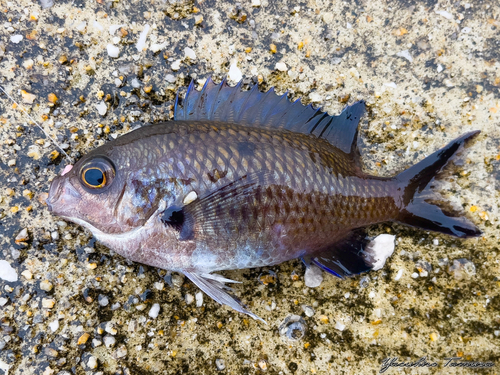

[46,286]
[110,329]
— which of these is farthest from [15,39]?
[110,329]

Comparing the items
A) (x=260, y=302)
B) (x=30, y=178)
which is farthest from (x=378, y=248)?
(x=30, y=178)

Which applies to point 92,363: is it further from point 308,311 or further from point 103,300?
point 308,311

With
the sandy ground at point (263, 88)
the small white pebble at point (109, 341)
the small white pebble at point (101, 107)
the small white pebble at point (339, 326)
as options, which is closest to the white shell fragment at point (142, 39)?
the sandy ground at point (263, 88)

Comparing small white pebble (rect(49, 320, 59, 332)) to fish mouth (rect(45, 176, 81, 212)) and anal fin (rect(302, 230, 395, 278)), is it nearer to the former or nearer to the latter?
fish mouth (rect(45, 176, 81, 212))

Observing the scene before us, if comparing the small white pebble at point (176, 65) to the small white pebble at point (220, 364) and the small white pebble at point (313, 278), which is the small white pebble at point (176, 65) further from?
the small white pebble at point (220, 364)

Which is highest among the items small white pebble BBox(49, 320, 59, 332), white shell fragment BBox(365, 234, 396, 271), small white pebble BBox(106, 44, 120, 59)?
small white pebble BBox(106, 44, 120, 59)

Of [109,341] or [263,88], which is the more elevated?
[263,88]

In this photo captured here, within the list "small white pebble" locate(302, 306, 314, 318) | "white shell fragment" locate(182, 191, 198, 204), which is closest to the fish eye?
"white shell fragment" locate(182, 191, 198, 204)
